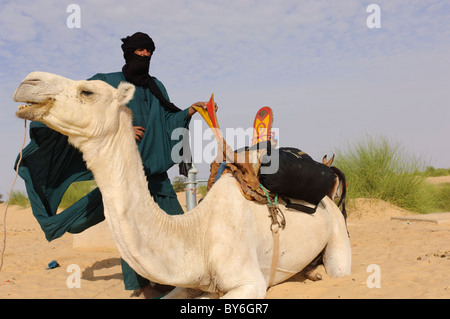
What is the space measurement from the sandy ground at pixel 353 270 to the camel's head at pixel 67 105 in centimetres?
217

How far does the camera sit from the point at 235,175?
374 centimetres

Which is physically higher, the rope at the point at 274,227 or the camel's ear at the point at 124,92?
the camel's ear at the point at 124,92

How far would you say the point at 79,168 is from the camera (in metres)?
4.33

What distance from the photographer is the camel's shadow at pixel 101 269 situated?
226 inches

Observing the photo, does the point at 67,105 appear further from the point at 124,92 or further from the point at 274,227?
the point at 274,227

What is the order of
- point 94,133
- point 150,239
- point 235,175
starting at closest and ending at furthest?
point 94,133 < point 150,239 < point 235,175

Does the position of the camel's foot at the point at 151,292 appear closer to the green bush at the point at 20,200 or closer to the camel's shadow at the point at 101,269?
the camel's shadow at the point at 101,269

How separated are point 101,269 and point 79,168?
260 cm

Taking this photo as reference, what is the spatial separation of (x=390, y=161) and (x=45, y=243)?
32.8ft

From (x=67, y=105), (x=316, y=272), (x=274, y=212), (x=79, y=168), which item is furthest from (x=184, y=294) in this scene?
(x=67, y=105)

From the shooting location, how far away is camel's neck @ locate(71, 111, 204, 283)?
2797 millimetres

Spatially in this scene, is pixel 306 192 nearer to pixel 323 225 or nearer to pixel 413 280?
pixel 323 225

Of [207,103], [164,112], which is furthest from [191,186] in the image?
[207,103]

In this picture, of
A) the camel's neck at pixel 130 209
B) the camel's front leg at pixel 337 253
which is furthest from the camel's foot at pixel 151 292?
the camel's front leg at pixel 337 253
